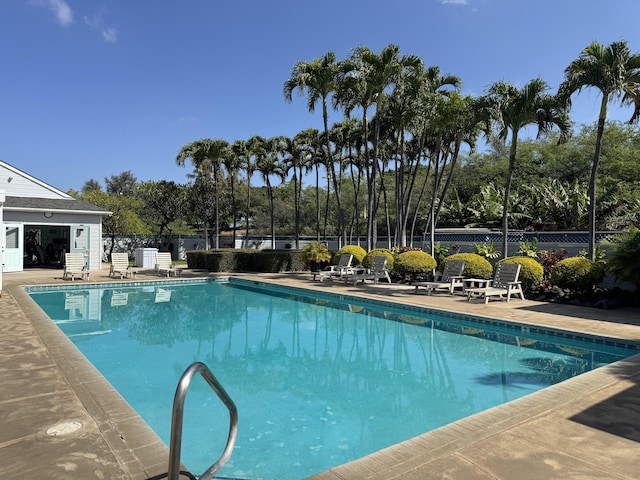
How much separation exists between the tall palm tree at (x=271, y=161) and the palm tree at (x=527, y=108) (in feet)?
60.8

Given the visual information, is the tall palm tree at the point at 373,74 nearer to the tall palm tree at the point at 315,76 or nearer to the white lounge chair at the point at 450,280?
the tall palm tree at the point at 315,76

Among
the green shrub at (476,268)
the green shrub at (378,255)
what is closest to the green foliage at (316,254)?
the green shrub at (378,255)

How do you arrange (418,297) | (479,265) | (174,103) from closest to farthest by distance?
1. (418,297)
2. (479,265)
3. (174,103)

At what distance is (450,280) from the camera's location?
45.9 ft

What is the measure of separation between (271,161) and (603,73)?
23420 mm

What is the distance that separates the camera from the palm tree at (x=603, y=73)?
11.4 meters

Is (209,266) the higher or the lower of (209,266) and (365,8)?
the lower

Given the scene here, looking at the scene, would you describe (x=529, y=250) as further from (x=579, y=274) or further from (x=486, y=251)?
(x=579, y=274)

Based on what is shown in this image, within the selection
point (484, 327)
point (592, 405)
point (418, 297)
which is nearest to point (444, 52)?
point (418, 297)

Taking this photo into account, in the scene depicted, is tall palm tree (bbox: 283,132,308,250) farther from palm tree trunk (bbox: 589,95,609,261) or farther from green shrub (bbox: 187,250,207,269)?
palm tree trunk (bbox: 589,95,609,261)

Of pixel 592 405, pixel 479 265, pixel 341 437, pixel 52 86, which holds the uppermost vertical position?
pixel 52 86

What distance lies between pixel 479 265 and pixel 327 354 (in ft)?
26.8

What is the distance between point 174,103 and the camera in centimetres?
2723

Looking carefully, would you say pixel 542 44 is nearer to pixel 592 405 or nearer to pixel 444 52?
pixel 444 52
